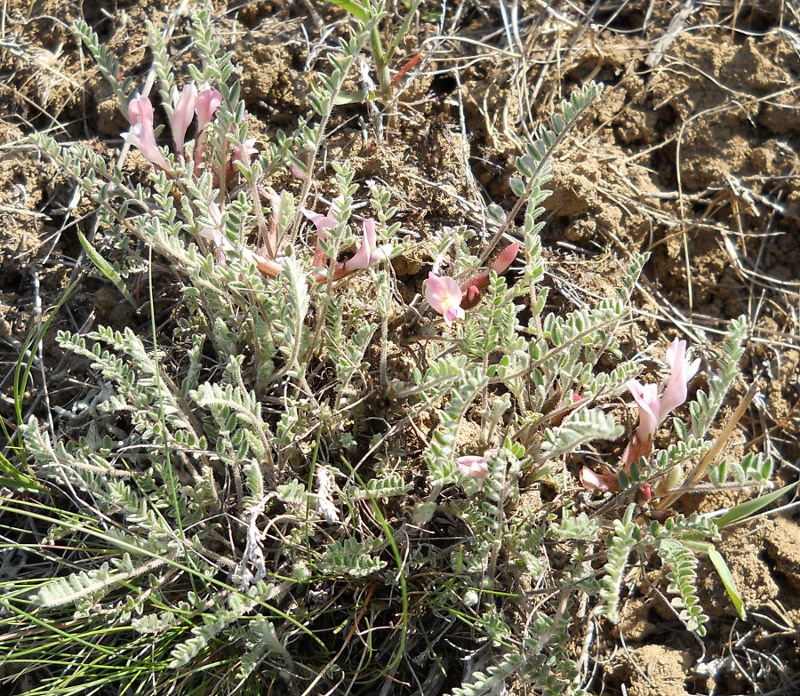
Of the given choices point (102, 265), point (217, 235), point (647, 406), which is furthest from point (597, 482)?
point (102, 265)

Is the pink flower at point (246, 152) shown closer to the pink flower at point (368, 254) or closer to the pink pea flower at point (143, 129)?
the pink pea flower at point (143, 129)

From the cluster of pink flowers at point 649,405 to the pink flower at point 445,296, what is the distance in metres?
0.46

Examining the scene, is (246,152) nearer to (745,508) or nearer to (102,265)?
(102,265)

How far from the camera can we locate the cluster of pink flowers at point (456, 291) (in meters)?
1.97

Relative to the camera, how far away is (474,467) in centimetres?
183

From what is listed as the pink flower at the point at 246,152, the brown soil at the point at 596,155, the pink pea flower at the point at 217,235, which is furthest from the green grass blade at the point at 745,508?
the pink flower at the point at 246,152

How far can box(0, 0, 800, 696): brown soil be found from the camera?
248cm

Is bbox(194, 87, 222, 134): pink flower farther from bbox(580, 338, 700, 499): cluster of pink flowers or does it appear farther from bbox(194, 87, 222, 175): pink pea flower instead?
bbox(580, 338, 700, 499): cluster of pink flowers

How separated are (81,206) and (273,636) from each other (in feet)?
4.98

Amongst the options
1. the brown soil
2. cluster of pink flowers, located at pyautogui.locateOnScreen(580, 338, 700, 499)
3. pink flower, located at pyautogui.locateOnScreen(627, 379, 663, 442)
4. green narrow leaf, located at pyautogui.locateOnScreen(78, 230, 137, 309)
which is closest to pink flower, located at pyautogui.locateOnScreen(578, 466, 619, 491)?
cluster of pink flowers, located at pyautogui.locateOnScreen(580, 338, 700, 499)

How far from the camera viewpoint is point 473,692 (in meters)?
1.70

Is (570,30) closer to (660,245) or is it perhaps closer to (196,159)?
(660,245)

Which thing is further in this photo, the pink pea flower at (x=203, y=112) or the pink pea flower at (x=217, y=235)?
the pink pea flower at (x=203, y=112)

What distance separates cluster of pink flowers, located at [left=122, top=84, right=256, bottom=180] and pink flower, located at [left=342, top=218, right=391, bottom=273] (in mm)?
370
